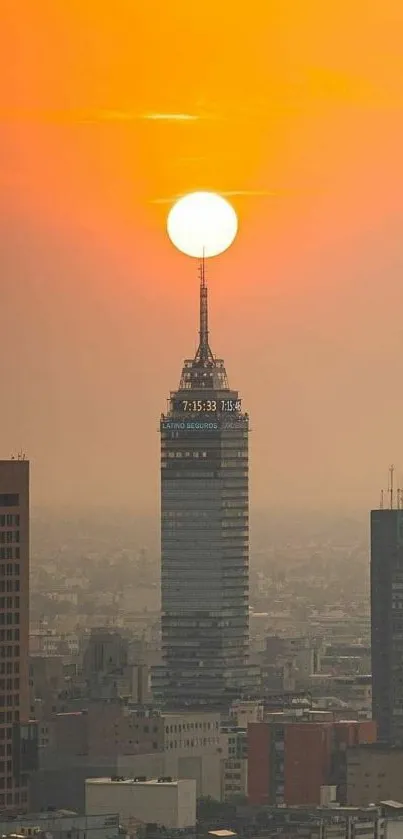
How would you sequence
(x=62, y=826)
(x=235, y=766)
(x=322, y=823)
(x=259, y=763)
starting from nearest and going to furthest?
(x=62, y=826), (x=322, y=823), (x=259, y=763), (x=235, y=766)

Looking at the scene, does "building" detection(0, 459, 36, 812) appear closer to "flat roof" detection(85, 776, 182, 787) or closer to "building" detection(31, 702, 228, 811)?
"building" detection(31, 702, 228, 811)

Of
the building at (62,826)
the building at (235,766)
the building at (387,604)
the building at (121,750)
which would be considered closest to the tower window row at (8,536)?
the building at (121,750)

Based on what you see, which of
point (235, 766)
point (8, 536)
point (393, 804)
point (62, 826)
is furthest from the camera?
point (235, 766)

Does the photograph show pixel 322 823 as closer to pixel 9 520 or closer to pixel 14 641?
pixel 14 641

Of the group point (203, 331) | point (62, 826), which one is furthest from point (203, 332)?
point (62, 826)

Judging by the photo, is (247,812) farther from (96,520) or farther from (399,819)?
(96,520)

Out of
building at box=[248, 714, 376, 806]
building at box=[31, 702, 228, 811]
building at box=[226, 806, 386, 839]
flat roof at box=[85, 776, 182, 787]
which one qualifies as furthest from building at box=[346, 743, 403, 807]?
flat roof at box=[85, 776, 182, 787]

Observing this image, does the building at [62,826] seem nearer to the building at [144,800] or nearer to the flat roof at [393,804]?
the building at [144,800]
